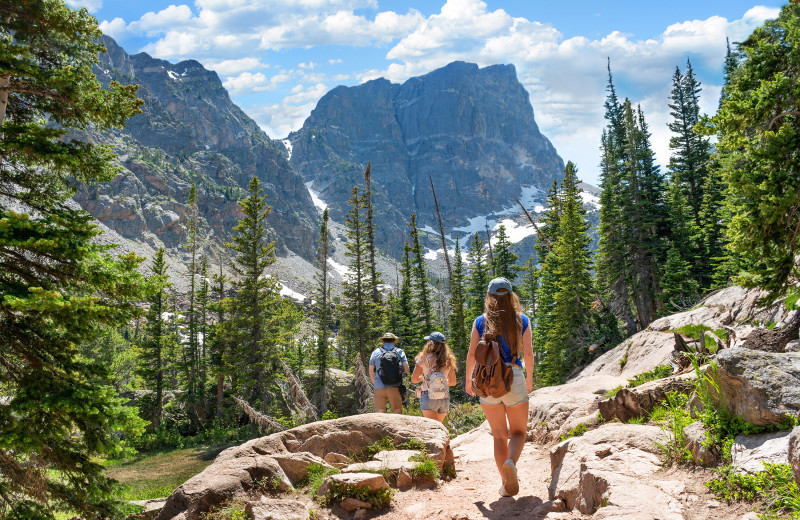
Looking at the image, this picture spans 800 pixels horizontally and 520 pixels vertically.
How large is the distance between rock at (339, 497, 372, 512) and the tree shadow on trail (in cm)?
112

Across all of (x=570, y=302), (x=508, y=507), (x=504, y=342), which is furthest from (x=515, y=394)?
(x=570, y=302)

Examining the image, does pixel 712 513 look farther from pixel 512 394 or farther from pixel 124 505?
pixel 124 505

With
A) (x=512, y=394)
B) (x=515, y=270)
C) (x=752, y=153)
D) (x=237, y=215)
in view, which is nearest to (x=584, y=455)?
(x=512, y=394)

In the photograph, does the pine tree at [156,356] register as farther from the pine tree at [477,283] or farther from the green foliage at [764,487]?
the green foliage at [764,487]

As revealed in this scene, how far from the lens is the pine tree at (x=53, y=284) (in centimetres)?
600

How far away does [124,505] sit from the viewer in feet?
22.9

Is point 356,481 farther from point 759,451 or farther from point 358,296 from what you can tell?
point 358,296

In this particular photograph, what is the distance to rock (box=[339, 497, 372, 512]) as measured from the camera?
505cm

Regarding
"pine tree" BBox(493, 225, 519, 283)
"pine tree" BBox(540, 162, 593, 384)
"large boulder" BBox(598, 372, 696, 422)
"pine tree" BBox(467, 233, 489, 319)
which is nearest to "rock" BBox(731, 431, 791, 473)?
"large boulder" BBox(598, 372, 696, 422)

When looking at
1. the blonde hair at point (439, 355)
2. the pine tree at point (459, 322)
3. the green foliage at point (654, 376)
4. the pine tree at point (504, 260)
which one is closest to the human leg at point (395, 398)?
the blonde hair at point (439, 355)

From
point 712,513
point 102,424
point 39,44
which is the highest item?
point 39,44

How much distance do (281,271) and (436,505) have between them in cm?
15289

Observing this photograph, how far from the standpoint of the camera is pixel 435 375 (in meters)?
7.71

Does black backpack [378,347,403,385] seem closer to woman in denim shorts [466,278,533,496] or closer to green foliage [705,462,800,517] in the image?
woman in denim shorts [466,278,533,496]
